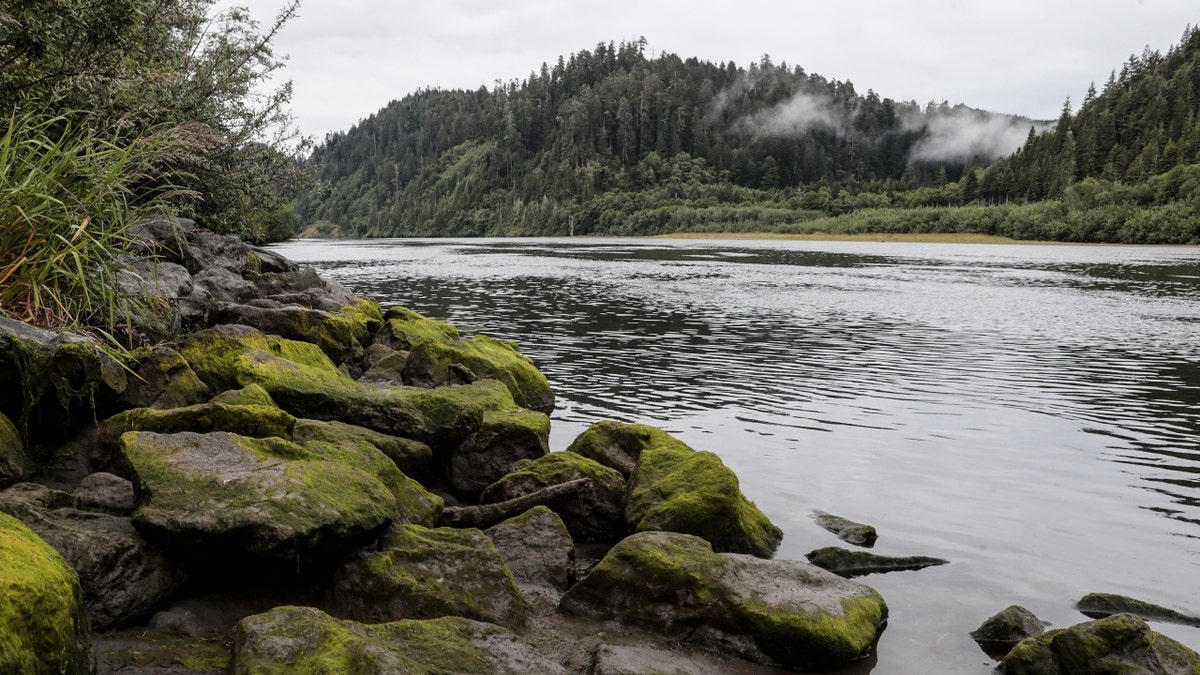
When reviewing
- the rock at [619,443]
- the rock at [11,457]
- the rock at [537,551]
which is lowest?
the rock at [537,551]

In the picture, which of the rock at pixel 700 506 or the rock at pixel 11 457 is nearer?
the rock at pixel 11 457

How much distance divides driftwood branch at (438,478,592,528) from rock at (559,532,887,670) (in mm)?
2097

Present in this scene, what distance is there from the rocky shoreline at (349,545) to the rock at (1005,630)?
78 mm

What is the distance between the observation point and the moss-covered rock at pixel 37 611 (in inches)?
187

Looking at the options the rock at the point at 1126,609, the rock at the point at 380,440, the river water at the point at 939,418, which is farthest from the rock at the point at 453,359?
the rock at the point at 1126,609

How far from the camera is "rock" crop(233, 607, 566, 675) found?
5.86 metres

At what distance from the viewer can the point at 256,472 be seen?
7.63 metres

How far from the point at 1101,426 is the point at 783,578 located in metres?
13.3

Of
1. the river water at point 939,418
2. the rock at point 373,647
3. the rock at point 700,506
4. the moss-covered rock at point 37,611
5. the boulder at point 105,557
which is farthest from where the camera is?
the rock at point 700,506

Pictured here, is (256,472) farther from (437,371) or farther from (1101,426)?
(1101,426)

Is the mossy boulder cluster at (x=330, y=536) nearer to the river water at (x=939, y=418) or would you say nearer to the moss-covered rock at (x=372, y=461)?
the moss-covered rock at (x=372, y=461)

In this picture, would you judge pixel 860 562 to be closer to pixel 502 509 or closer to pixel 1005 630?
pixel 1005 630

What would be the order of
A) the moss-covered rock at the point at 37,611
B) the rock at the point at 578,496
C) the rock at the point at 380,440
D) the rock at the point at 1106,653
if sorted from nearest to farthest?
1. the moss-covered rock at the point at 37,611
2. the rock at the point at 1106,653
3. the rock at the point at 380,440
4. the rock at the point at 578,496

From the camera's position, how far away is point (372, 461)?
9.81 meters
